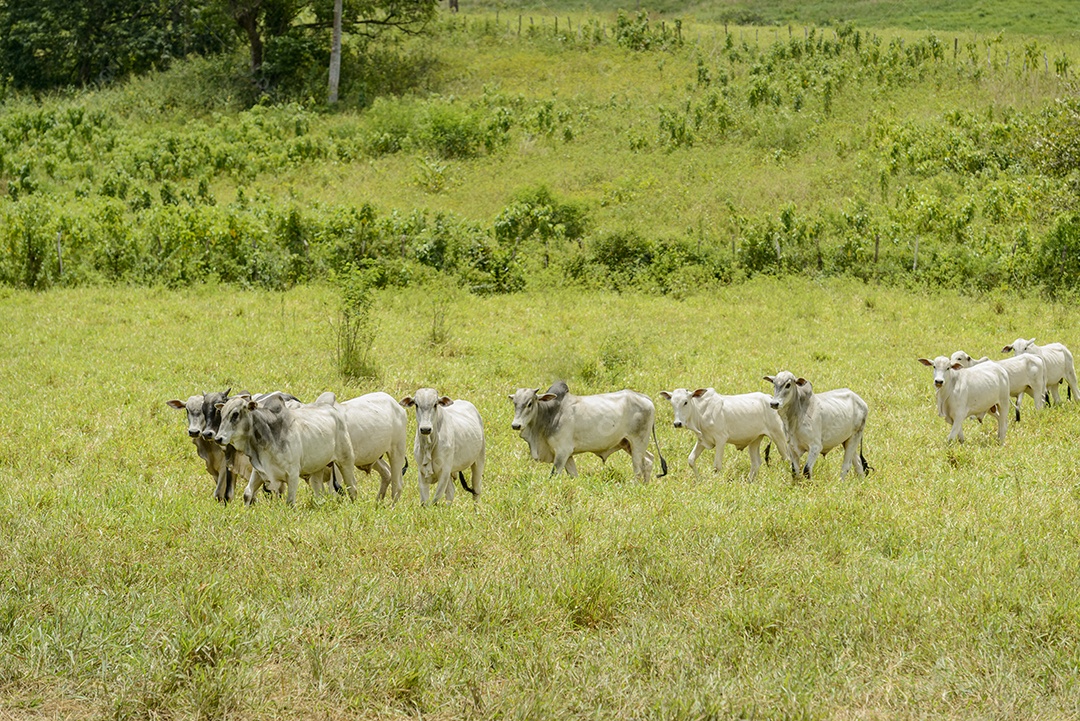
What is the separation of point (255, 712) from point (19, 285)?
818 inches

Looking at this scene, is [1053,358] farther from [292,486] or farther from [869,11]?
[869,11]

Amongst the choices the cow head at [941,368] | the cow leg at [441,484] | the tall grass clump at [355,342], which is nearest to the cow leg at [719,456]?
the cow head at [941,368]

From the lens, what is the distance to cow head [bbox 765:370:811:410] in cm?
1046

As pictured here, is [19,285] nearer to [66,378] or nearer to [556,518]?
[66,378]

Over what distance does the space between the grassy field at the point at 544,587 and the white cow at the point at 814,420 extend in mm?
335

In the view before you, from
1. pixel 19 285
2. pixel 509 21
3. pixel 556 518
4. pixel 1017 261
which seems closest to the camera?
pixel 556 518

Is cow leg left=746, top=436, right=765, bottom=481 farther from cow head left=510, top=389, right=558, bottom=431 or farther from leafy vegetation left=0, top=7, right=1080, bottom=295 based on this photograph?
leafy vegetation left=0, top=7, right=1080, bottom=295

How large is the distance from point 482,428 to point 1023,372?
26.4ft

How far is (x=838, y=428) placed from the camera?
10.7 meters

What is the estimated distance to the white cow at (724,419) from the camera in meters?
11.2

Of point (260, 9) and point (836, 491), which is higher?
point (260, 9)

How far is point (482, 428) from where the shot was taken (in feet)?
32.4

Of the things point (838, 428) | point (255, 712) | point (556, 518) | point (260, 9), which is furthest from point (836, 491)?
point (260, 9)

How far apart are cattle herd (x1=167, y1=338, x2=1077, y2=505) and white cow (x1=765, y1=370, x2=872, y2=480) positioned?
12 millimetres
